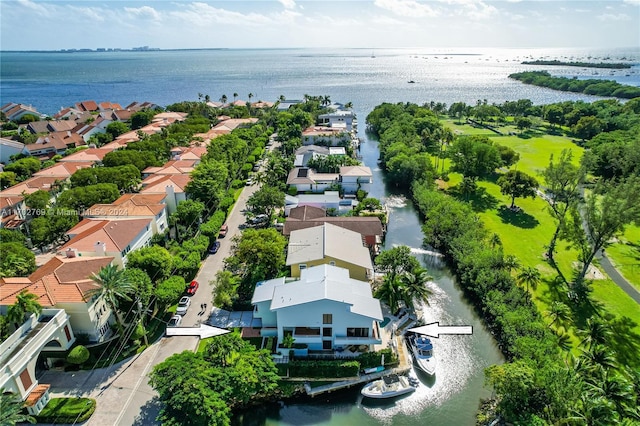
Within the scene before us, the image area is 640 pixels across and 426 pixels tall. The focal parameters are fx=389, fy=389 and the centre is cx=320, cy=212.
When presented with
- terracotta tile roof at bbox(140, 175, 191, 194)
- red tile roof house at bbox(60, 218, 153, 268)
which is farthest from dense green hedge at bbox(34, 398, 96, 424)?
terracotta tile roof at bbox(140, 175, 191, 194)

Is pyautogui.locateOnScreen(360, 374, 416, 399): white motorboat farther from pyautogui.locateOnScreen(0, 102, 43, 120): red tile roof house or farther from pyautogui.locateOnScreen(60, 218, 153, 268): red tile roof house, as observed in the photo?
pyautogui.locateOnScreen(0, 102, 43, 120): red tile roof house

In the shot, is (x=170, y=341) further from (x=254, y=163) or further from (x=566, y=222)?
(x=254, y=163)

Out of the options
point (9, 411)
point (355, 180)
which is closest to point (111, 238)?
point (9, 411)

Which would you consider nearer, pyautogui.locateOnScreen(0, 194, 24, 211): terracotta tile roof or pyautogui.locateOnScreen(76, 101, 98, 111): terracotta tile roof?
pyautogui.locateOnScreen(0, 194, 24, 211): terracotta tile roof

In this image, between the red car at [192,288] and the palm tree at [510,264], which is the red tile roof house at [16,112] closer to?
the red car at [192,288]

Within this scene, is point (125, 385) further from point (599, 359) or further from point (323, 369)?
point (599, 359)

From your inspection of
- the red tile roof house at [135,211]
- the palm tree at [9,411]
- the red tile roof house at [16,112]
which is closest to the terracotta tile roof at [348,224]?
the red tile roof house at [135,211]
